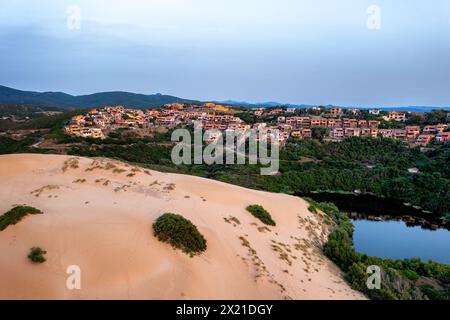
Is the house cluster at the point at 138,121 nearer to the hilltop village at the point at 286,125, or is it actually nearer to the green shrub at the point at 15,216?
the hilltop village at the point at 286,125

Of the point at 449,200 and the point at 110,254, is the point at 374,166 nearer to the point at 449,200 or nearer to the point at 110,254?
the point at 449,200

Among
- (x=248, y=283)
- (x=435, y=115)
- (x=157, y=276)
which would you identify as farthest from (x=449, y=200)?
(x=435, y=115)

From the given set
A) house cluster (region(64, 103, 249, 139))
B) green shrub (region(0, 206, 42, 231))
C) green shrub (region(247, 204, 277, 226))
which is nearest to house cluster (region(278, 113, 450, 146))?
house cluster (region(64, 103, 249, 139))

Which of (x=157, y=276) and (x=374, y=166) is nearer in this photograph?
(x=157, y=276)

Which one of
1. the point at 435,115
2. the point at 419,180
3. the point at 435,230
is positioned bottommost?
the point at 435,230

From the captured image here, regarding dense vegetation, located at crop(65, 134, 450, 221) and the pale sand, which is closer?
the pale sand

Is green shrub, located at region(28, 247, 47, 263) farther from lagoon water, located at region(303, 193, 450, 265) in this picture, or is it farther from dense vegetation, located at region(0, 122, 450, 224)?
dense vegetation, located at region(0, 122, 450, 224)
